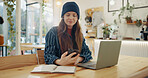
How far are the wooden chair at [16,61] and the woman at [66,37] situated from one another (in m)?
0.16

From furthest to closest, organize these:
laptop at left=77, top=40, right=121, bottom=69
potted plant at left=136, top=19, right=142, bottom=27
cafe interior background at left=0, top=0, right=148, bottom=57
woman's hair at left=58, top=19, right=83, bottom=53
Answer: cafe interior background at left=0, top=0, right=148, bottom=57, potted plant at left=136, top=19, right=142, bottom=27, woman's hair at left=58, top=19, right=83, bottom=53, laptop at left=77, top=40, right=121, bottom=69

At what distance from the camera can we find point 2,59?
3.73ft

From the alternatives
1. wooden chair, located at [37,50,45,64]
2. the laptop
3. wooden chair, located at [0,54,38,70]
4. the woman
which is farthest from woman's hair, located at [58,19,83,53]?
the laptop

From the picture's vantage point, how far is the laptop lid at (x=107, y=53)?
107 centimetres

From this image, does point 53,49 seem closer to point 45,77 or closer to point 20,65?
point 20,65

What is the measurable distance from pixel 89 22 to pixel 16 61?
4.06 metres

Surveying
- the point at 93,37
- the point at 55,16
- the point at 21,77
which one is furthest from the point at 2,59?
the point at 55,16

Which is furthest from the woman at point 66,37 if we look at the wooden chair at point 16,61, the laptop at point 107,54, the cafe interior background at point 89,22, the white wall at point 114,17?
the white wall at point 114,17

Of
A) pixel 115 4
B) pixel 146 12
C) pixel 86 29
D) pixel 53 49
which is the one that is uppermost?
pixel 115 4

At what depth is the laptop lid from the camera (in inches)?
42.2

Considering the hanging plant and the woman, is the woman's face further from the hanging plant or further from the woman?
the hanging plant

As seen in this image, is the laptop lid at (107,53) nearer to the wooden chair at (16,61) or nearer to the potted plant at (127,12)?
the wooden chair at (16,61)

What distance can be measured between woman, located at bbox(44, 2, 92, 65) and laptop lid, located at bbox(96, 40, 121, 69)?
291mm

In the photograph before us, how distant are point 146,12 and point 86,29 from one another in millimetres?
2218
